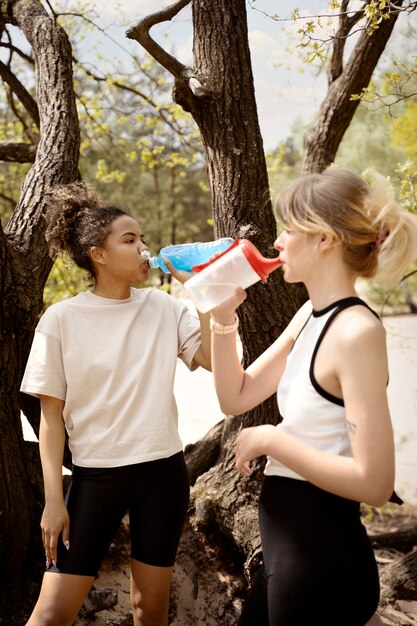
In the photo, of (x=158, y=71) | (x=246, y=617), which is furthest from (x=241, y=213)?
(x=158, y=71)

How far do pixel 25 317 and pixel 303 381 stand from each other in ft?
5.57

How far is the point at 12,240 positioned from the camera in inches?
123

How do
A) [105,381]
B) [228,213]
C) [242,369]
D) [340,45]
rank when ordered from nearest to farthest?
1. [242,369]
2. [105,381]
3. [228,213]
4. [340,45]

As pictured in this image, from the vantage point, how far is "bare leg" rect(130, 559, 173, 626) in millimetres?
2256

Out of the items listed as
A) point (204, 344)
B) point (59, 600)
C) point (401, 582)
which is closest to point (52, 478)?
point (59, 600)

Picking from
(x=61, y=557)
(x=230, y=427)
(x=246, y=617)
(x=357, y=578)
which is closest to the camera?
(x=357, y=578)

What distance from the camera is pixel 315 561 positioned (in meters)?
1.50

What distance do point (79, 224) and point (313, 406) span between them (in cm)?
137

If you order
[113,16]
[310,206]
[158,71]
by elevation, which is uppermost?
[158,71]

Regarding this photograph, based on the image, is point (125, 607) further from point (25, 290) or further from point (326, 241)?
point (326, 241)

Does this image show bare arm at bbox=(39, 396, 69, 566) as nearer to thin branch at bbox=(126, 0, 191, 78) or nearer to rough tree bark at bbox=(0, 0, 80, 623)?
rough tree bark at bbox=(0, 0, 80, 623)

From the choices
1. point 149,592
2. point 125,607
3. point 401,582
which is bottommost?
point 401,582

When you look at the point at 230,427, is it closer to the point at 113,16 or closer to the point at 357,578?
the point at 357,578

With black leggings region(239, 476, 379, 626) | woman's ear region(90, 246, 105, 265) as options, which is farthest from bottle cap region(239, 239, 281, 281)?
woman's ear region(90, 246, 105, 265)
